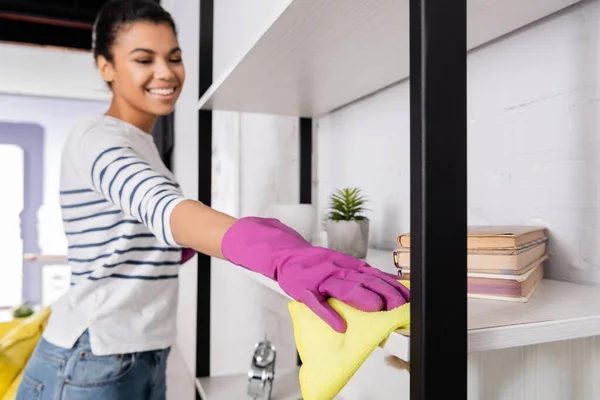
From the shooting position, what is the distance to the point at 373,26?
0.65m

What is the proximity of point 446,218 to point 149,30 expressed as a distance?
1126 millimetres

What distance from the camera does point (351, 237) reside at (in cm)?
86

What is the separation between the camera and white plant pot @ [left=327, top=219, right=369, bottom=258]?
2.82 feet

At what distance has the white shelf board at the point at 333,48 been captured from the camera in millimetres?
613

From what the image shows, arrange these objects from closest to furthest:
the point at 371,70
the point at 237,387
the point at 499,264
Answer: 1. the point at 499,264
2. the point at 371,70
3. the point at 237,387

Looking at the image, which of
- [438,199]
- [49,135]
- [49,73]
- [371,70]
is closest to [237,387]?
[371,70]

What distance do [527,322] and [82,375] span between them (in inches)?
33.7

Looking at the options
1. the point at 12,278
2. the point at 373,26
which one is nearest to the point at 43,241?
the point at 12,278

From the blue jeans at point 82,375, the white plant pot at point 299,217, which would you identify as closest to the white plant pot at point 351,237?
the white plant pot at point 299,217

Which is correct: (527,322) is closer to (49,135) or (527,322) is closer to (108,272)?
(108,272)

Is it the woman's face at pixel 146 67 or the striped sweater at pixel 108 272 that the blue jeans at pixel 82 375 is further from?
the woman's face at pixel 146 67

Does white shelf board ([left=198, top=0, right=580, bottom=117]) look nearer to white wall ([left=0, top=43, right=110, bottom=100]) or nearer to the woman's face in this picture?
the woman's face

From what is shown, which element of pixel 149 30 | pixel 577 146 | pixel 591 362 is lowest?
pixel 591 362

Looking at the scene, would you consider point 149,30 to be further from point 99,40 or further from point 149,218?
point 149,218
